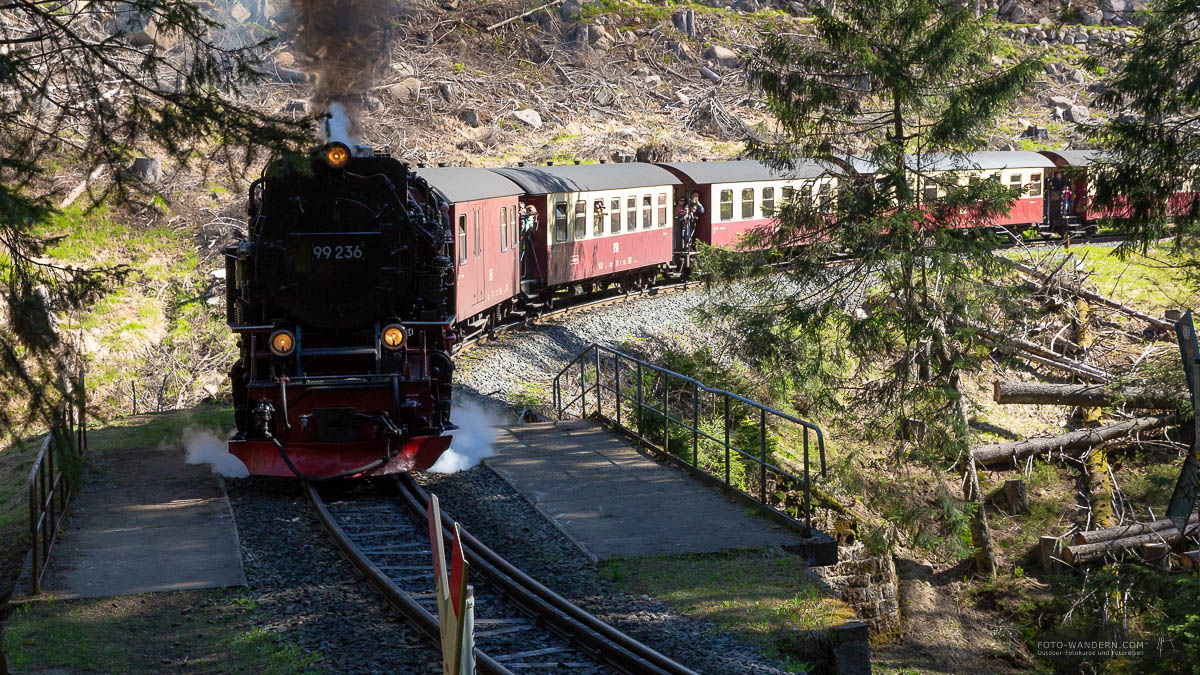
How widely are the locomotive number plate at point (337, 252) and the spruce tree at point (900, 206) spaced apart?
23.6 ft

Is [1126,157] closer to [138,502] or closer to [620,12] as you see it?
[138,502]

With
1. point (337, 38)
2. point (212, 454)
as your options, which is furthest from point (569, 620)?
point (337, 38)

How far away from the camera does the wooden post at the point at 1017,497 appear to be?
1634 cm

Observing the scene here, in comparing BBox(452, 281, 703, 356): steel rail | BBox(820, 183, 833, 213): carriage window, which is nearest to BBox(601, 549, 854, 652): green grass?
BBox(820, 183, 833, 213): carriage window

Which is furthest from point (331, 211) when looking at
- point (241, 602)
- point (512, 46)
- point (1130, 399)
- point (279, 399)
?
point (512, 46)

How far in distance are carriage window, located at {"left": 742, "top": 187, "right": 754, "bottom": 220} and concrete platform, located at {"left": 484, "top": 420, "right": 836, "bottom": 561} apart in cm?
1492

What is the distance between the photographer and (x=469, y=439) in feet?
43.4

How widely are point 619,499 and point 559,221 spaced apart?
40.3ft

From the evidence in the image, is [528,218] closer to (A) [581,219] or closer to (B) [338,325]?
(A) [581,219]

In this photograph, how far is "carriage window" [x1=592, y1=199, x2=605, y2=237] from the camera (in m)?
23.2

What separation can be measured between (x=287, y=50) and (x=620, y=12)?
54.4ft

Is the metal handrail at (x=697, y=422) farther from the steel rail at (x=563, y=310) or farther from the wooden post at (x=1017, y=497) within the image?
the wooden post at (x=1017, y=497)

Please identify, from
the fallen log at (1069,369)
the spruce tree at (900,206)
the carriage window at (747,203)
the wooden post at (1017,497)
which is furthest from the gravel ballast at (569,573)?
the carriage window at (747,203)

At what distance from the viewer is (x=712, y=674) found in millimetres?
6719
